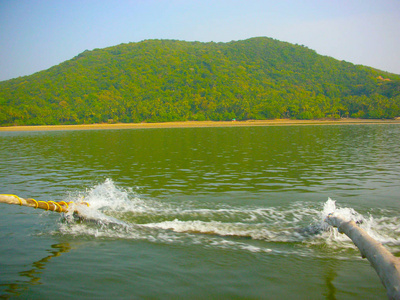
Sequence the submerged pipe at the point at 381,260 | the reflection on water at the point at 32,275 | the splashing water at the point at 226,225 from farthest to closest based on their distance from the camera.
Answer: the splashing water at the point at 226,225 → the reflection on water at the point at 32,275 → the submerged pipe at the point at 381,260

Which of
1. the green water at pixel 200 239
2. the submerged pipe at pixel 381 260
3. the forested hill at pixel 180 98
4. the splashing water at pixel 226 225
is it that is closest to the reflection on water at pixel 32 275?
the green water at pixel 200 239

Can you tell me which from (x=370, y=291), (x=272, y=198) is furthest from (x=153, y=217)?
(x=370, y=291)

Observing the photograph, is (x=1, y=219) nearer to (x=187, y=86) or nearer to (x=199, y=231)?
(x=199, y=231)

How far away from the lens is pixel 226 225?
9.76m

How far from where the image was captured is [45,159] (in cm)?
2708

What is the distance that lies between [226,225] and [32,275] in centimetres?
504

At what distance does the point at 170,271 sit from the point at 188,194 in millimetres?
6898

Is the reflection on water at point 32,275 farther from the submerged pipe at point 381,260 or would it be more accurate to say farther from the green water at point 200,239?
the submerged pipe at point 381,260

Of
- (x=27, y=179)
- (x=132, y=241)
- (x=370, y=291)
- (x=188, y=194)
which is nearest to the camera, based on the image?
(x=370, y=291)

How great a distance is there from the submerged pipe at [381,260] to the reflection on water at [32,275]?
242 inches

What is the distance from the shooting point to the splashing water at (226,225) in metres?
8.54

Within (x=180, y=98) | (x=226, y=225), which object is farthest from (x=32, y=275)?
(x=180, y=98)

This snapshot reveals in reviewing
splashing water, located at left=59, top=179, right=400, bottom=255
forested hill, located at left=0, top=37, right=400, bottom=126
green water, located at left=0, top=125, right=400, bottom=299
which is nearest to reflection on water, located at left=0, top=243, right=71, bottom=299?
green water, located at left=0, top=125, right=400, bottom=299

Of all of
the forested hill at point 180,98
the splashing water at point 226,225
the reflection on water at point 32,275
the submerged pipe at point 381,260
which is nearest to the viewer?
the submerged pipe at point 381,260
